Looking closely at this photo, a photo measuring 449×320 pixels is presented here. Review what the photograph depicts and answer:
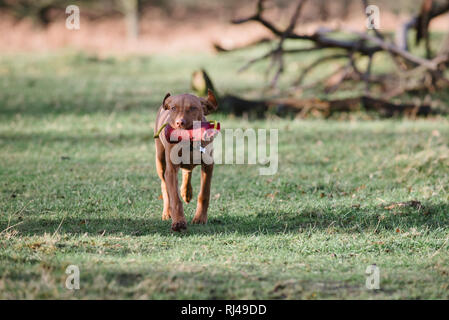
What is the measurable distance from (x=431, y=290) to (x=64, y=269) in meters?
2.92

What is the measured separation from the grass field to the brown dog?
0.64 ft

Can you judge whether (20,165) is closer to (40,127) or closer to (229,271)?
(40,127)

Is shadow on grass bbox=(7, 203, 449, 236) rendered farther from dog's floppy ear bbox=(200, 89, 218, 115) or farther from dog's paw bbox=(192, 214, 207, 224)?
dog's floppy ear bbox=(200, 89, 218, 115)

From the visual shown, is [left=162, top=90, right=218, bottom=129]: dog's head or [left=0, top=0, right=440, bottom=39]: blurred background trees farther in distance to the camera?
[left=0, top=0, right=440, bottom=39]: blurred background trees

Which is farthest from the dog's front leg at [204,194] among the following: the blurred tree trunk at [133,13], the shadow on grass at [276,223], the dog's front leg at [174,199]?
the blurred tree trunk at [133,13]

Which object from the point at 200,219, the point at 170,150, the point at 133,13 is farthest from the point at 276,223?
the point at 133,13

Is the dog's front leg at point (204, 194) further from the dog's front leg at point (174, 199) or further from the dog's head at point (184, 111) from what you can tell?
the dog's head at point (184, 111)

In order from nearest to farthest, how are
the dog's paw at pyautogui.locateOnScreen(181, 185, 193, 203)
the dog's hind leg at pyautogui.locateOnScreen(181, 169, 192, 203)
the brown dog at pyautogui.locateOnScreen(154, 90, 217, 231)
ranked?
1. the brown dog at pyautogui.locateOnScreen(154, 90, 217, 231)
2. the dog's hind leg at pyautogui.locateOnScreen(181, 169, 192, 203)
3. the dog's paw at pyautogui.locateOnScreen(181, 185, 193, 203)

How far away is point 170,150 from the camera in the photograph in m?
6.09

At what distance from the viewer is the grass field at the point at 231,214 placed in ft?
15.7

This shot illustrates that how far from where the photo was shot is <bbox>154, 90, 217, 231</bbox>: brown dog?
5902mm

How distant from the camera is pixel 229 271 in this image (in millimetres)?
5078

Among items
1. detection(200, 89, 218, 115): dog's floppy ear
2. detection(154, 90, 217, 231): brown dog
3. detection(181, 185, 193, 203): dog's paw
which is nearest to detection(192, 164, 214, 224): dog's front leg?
detection(154, 90, 217, 231): brown dog
